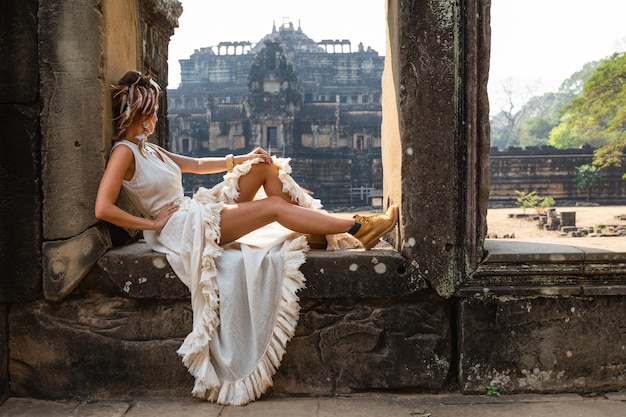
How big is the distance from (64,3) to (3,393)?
166 centimetres

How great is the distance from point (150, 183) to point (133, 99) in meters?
0.37

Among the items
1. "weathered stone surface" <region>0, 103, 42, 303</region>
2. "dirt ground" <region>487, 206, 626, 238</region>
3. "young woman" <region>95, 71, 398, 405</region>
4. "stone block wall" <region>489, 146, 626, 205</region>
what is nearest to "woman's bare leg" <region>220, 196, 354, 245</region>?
"young woman" <region>95, 71, 398, 405</region>

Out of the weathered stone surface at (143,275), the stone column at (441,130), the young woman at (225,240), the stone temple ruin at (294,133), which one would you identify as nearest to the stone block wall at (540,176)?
the stone temple ruin at (294,133)

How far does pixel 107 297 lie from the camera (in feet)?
9.25

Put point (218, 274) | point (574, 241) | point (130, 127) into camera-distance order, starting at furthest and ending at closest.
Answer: point (574, 241) < point (130, 127) < point (218, 274)

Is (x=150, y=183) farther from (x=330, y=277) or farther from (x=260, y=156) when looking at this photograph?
(x=330, y=277)

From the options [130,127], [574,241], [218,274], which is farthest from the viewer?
[574,241]

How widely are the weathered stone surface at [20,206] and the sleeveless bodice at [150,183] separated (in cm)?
36

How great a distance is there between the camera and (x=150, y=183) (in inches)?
113

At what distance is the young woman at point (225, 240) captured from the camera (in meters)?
2.65

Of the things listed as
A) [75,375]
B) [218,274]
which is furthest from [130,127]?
[75,375]

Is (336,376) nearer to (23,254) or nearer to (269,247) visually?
(269,247)

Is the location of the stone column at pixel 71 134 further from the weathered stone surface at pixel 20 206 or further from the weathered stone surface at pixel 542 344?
the weathered stone surface at pixel 542 344

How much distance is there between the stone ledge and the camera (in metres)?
2.72
